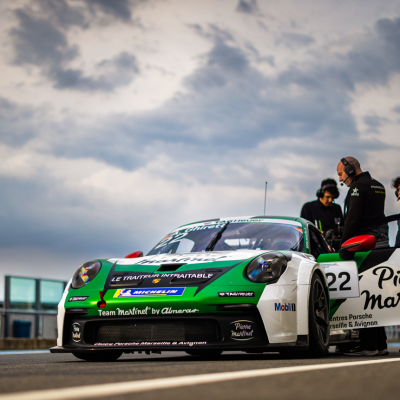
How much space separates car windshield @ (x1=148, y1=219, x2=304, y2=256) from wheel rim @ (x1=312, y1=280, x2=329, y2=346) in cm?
68

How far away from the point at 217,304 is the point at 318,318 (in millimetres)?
→ 1031

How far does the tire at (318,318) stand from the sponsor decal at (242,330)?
1.69 ft

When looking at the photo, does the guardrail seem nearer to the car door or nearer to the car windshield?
the car windshield

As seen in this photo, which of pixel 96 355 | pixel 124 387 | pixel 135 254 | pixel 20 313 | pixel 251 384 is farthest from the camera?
pixel 20 313

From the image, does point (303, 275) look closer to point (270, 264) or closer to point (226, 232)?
point (270, 264)

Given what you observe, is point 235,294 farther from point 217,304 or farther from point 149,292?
point 149,292

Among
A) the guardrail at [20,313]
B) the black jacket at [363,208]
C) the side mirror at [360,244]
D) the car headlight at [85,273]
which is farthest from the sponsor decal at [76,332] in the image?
the guardrail at [20,313]

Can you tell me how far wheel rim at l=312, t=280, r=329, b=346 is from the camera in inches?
223

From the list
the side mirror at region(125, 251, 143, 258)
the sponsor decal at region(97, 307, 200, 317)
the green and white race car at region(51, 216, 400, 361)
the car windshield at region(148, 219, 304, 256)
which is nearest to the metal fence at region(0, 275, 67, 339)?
the car windshield at region(148, 219, 304, 256)

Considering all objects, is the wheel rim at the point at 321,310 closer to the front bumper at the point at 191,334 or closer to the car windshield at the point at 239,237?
the front bumper at the point at 191,334

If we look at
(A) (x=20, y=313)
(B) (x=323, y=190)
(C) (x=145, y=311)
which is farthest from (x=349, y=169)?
(A) (x=20, y=313)

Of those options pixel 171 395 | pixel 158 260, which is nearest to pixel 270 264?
pixel 158 260

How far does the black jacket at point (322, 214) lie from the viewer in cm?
948

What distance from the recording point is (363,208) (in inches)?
293
